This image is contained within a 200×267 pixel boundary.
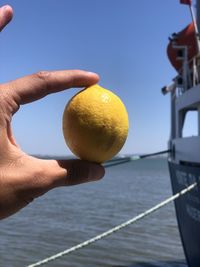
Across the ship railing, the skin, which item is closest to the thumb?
the skin

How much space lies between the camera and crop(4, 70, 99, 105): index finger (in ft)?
5.58

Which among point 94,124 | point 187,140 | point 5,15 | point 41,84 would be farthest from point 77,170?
point 187,140

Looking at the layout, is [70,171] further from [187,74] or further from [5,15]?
[187,74]

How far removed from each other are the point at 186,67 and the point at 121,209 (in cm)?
1705

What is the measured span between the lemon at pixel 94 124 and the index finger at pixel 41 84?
98 millimetres

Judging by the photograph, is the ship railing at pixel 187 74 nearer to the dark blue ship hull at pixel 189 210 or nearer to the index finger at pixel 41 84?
the dark blue ship hull at pixel 189 210

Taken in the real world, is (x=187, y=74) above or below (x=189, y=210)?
above

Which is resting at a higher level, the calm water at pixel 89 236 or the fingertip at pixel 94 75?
the fingertip at pixel 94 75

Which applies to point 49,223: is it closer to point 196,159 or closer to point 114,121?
point 196,159

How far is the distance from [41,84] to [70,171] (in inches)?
12.6

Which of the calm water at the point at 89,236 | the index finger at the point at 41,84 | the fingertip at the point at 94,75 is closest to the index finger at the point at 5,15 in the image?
the index finger at the point at 41,84

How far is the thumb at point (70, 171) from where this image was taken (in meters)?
1.79

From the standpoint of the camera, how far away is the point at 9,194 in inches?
68.1

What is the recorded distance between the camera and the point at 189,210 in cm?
1002
